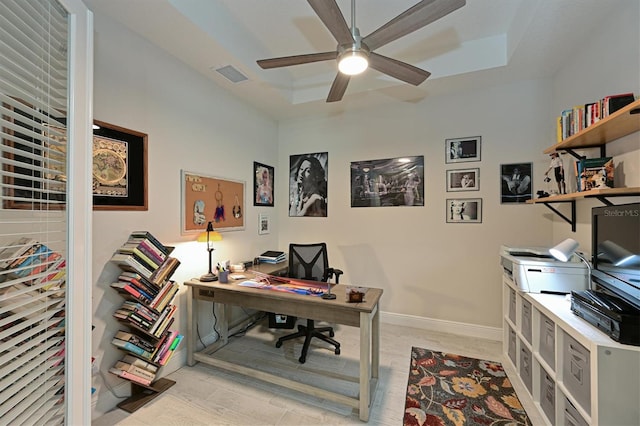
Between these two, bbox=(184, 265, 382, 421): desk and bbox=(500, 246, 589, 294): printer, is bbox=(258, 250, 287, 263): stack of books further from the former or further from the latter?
bbox=(500, 246, 589, 294): printer

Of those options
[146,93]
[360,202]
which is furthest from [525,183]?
[146,93]

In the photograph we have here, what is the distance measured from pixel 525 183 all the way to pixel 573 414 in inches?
84.7

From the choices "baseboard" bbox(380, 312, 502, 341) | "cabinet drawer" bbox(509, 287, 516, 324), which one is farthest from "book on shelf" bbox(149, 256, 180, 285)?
"cabinet drawer" bbox(509, 287, 516, 324)

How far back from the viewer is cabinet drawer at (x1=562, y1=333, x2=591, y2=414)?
1319 millimetres

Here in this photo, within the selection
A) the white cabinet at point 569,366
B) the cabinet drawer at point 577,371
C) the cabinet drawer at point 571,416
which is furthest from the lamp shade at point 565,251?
the cabinet drawer at point 571,416

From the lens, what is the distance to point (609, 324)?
1.26 meters

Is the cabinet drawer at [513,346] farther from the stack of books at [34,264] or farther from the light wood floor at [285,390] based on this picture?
the stack of books at [34,264]

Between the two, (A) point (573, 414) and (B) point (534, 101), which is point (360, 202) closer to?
(B) point (534, 101)

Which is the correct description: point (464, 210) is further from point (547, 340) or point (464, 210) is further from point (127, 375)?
point (127, 375)

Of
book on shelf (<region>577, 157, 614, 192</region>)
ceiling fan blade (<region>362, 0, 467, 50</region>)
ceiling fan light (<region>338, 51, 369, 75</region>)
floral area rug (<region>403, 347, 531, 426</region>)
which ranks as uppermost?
ceiling fan blade (<region>362, 0, 467, 50</region>)

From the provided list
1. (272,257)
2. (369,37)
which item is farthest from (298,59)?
(272,257)

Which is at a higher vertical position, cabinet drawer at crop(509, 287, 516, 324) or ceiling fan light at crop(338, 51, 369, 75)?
ceiling fan light at crop(338, 51, 369, 75)

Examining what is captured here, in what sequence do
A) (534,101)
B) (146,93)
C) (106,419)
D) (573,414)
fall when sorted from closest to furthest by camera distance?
(573,414)
(106,419)
(146,93)
(534,101)

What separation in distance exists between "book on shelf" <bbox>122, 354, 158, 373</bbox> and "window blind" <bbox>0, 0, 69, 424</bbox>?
1006 millimetres
